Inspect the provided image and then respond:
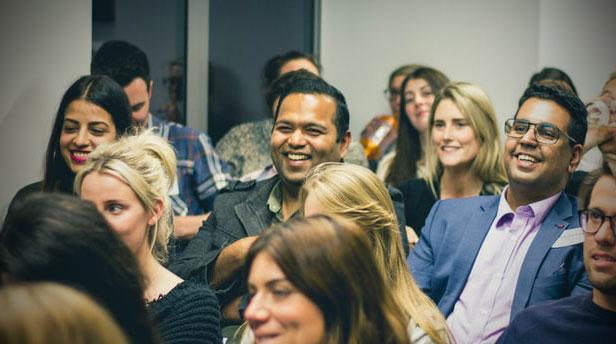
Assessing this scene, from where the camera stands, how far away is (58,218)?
1.78 meters

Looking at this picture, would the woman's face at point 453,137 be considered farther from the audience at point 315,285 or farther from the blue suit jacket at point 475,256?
the audience at point 315,285

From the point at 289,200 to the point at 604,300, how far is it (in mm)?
1225

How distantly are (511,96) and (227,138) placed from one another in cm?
154

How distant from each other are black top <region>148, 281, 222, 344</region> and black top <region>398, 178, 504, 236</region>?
141cm

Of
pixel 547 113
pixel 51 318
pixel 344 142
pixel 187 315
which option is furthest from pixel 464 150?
pixel 51 318

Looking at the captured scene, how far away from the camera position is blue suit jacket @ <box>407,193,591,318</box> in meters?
2.69

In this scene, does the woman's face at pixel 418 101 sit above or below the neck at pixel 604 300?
above

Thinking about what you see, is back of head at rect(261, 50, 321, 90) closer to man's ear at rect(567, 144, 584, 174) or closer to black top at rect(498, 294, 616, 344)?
man's ear at rect(567, 144, 584, 174)

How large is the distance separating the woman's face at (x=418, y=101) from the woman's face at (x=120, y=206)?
7.13 feet

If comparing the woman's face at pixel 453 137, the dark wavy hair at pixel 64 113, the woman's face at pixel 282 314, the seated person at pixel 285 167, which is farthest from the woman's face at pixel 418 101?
the woman's face at pixel 282 314

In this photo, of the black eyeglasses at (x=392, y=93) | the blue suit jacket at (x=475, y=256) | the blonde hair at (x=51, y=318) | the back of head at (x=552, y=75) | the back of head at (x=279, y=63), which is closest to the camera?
the blonde hair at (x=51, y=318)

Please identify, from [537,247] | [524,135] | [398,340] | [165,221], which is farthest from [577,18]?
[398,340]

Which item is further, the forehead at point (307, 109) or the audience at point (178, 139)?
the audience at point (178, 139)

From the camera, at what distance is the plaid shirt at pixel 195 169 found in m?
3.77
